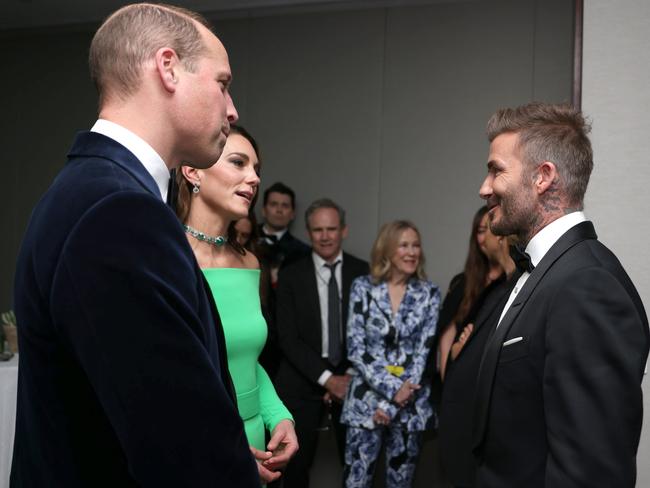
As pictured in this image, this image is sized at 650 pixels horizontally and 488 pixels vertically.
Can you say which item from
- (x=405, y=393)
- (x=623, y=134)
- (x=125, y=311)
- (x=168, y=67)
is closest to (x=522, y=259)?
(x=168, y=67)

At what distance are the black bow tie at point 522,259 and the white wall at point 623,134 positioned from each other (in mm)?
1351

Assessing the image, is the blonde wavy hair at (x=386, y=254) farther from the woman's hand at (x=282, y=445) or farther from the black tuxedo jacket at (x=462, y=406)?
the woman's hand at (x=282, y=445)

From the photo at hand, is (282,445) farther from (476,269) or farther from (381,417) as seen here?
(476,269)

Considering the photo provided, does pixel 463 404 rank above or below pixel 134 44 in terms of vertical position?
below

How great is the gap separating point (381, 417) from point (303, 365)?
1.97 feet

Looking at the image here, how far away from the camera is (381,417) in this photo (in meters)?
3.63

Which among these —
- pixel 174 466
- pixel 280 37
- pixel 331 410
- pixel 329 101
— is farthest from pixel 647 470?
pixel 280 37

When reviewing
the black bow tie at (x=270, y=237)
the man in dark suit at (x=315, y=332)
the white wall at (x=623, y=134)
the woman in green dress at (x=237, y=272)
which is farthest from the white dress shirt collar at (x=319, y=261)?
the woman in green dress at (x=237, y=272)

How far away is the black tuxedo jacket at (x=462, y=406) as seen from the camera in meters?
2.75

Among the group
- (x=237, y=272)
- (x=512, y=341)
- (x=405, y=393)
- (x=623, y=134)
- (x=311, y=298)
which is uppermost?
(x=623, y=134)

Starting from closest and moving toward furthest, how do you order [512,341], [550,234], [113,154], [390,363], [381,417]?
[113,154]
[512,341]
[550,234]
[381,417]
[390,363]

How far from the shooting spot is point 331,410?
4086 mm

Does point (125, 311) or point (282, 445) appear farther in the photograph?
point (282, 445)

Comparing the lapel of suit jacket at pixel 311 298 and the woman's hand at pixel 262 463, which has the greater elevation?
the lapel of suit jacket at pixel 311 298
